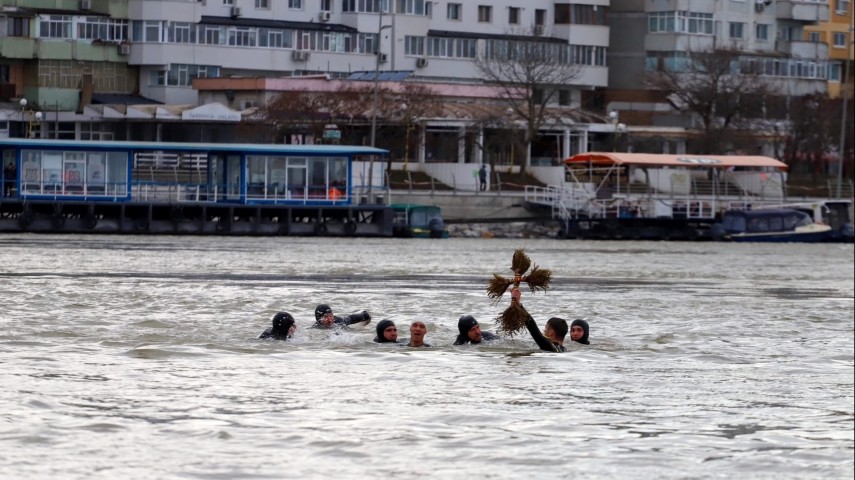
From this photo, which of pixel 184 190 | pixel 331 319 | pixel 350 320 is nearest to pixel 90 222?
pixel 184 190

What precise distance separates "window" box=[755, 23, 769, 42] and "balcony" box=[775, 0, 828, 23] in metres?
0.82

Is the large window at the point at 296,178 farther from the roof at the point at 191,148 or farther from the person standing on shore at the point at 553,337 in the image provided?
the person standing on shore at the point at 553,337

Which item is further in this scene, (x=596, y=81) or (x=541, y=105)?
(x=596, y=81)

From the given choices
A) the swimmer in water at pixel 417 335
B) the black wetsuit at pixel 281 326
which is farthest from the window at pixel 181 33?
the swimmer in water at pixel 417 335

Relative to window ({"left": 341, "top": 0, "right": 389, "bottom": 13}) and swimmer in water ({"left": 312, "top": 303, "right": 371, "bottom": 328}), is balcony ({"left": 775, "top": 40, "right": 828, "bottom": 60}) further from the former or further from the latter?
swimmer in water ({"left": 312, "top": 303, "right": 371, "bottom": 328})

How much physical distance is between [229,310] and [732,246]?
3729cm

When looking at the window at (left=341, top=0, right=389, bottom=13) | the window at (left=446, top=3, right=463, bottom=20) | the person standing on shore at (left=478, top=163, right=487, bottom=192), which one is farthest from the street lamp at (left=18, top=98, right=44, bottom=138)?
the window at (left=446, top=3, right=463, bottom=20)

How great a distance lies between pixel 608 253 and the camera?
178ft

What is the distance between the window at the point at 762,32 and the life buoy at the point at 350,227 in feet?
129

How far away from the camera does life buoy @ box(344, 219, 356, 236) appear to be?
61.4m

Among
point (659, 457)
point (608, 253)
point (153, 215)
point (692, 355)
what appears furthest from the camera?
point (153, 215)

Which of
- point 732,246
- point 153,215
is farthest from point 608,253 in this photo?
point 153,215

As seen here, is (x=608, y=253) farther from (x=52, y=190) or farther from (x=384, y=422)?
(x=384, y=422)

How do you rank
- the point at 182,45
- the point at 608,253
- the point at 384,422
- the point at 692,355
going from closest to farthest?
the point at 384,422
the point at 692,355
the point at 608,253
the point at 182,45
